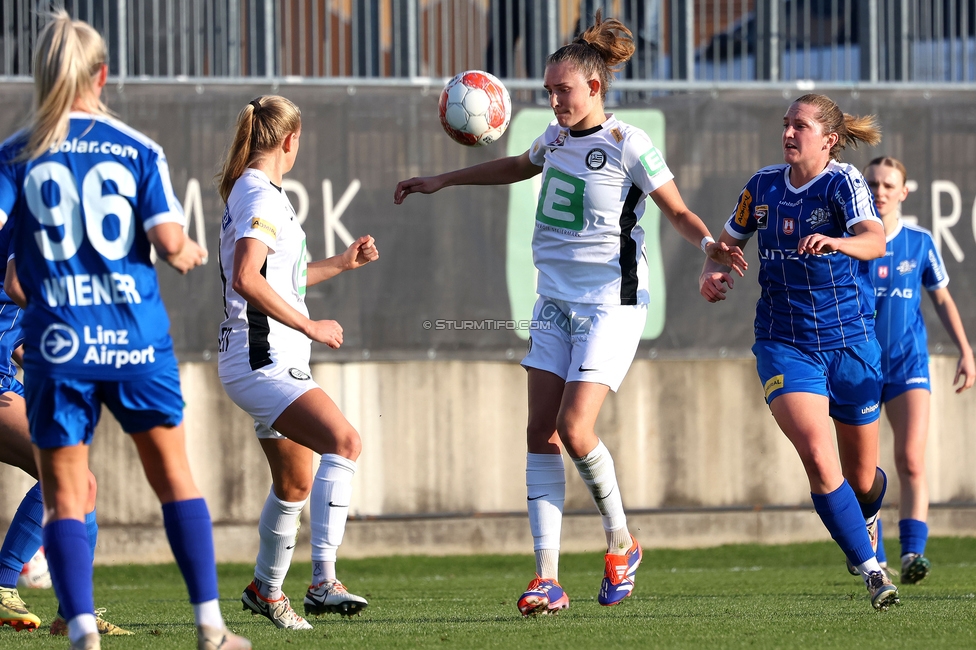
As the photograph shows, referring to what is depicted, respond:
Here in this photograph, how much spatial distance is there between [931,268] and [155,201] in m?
4.85

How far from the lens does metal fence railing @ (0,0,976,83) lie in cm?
930

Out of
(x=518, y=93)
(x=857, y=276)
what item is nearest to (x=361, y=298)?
(x=518, y=93)

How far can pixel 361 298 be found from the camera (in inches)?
353

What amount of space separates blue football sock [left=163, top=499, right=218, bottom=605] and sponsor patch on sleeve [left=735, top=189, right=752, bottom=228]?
2.89m

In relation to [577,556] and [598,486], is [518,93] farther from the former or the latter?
[598,486]

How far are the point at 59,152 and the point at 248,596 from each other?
6.99 ft

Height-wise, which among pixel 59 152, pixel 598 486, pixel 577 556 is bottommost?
pixel 577 556

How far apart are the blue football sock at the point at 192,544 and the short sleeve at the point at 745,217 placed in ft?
9.44

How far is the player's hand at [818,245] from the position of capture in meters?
4.83

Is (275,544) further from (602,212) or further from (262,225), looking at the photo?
(602,212)

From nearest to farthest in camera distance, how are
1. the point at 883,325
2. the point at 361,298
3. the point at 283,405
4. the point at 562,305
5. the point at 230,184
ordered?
1. the point at 283,405
2. the point at 230,184
3. the point at 562,305
4. the point at 883,325
5. the point at 361,298

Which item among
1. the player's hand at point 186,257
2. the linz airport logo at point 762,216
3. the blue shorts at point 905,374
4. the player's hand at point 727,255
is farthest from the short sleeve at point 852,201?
the player's hand at point 186,257

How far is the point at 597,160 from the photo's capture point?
5.30 metres

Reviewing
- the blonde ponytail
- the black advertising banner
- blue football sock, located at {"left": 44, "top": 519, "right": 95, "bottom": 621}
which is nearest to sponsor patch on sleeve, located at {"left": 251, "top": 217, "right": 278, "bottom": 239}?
the blonde ponytail
